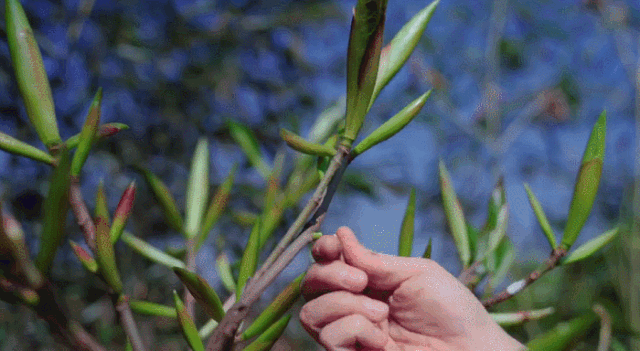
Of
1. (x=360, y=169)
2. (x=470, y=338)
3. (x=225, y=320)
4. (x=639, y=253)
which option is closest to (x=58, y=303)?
(x=225, y=320)

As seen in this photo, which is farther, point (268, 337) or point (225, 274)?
point (225, 274)

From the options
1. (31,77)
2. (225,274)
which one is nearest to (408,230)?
(225,274)

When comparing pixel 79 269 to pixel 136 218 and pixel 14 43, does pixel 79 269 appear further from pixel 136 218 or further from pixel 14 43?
pixel 14 43

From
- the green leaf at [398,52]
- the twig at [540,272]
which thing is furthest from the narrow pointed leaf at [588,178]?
the green leaf at [398,52]

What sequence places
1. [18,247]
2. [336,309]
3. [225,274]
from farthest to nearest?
[225,274] < [336,309] < [18,247]

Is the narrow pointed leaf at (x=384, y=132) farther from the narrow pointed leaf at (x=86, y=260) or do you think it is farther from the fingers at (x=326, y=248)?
the narrow pointed leaf at (x=86, y=260)

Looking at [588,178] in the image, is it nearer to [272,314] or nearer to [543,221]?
[543,221]

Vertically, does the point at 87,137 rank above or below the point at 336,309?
above

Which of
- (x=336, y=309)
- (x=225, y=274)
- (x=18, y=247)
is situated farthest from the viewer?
(x=225, y=274)
